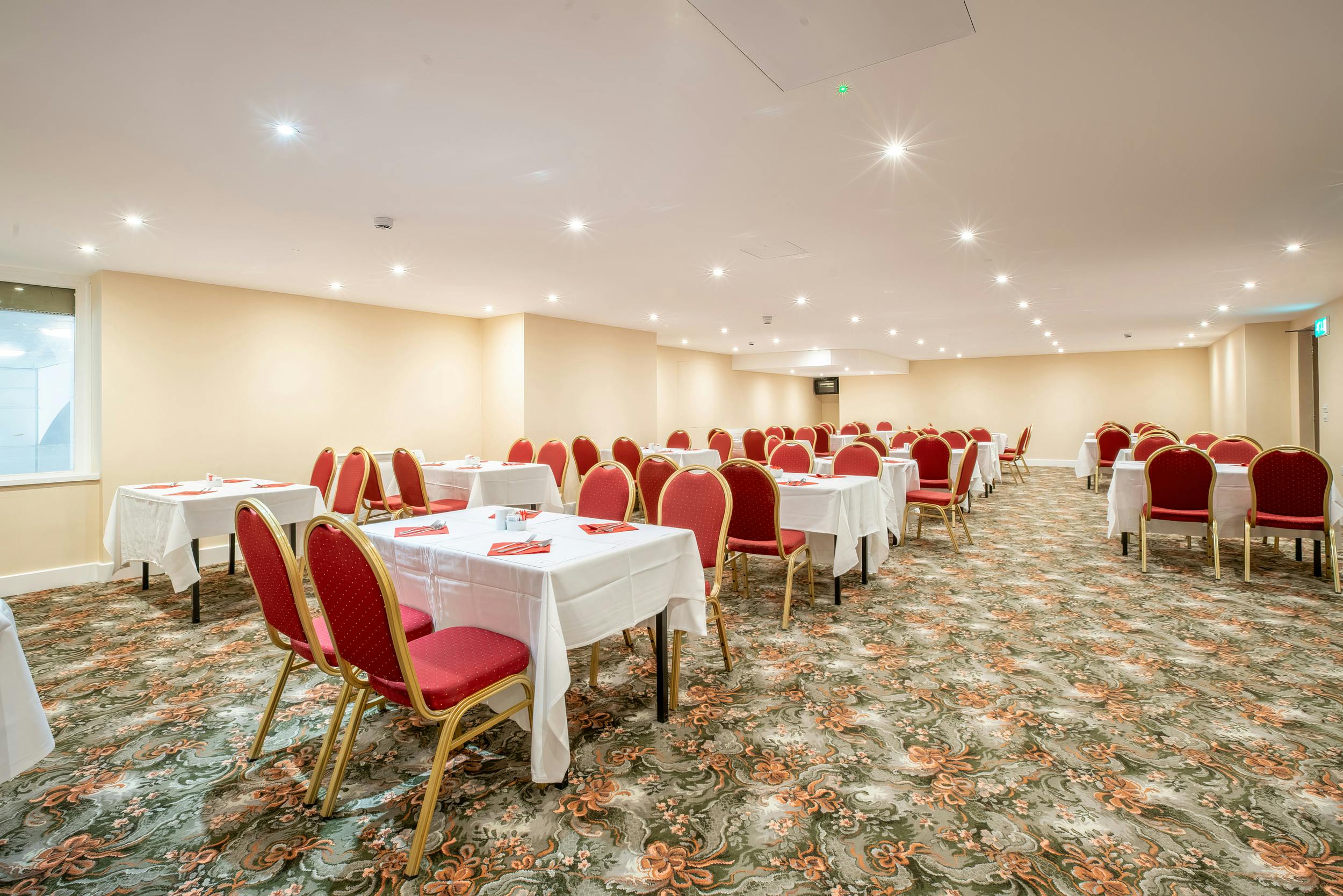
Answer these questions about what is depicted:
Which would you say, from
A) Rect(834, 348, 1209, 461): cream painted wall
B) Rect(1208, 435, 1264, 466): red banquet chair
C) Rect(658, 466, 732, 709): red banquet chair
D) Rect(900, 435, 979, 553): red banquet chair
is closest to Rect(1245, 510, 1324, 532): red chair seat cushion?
Rect(1208, 435, 1264, 466): red banquet chair

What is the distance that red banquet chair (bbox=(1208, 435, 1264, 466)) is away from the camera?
618 centimetres

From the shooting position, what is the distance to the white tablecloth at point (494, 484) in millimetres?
6023

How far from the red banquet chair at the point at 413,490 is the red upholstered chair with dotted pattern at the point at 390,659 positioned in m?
3.58

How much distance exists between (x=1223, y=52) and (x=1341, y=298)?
847cm

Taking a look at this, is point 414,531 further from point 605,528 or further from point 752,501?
point 752,501

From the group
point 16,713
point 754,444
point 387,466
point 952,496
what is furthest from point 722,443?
point 16,713

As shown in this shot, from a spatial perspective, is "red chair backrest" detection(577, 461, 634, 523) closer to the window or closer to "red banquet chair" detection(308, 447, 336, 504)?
"red banquet chair" detection(308, 447, 336, 504)

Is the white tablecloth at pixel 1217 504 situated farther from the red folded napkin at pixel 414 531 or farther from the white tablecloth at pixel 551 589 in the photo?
the red folded napkin at pixel 414 531

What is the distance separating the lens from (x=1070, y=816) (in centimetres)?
203

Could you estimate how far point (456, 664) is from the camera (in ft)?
6.53

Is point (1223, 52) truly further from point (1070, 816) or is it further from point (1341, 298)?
point (1341, 298)

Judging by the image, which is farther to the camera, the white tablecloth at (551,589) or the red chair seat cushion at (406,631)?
the red chair seat cushion at (406,631)


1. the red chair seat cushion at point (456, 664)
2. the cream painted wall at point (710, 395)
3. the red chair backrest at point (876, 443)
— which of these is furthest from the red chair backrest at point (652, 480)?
the cream painted wall at point (710, 395)

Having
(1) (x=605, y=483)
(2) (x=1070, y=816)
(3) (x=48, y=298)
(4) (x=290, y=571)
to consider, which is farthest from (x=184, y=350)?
(2) (x=1070, y=816)
